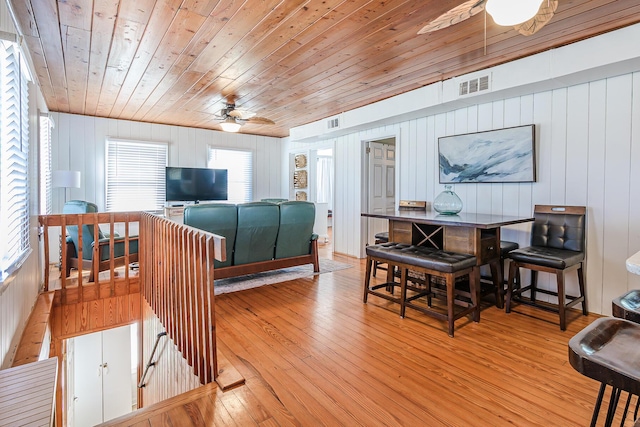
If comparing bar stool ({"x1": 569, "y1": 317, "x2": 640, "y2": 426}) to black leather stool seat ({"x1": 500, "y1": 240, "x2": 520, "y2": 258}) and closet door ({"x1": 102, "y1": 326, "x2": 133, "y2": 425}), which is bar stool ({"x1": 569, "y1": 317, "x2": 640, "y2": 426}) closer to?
black leather stool seat ({"x1": 500, "y1": 240, "x2": 520, "y2": 258})

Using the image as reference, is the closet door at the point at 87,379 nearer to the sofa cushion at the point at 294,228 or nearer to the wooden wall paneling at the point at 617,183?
the sofa cushion at the point at 294,228

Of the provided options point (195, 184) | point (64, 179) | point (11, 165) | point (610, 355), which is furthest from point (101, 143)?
point (610, 355)

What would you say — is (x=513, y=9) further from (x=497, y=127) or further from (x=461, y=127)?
(x=461, y=127)

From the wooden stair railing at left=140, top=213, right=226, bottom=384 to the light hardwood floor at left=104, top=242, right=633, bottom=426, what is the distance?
26 centimetres

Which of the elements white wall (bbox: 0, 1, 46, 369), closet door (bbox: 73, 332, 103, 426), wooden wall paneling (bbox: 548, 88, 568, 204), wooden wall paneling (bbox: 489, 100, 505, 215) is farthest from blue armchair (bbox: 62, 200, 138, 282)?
wooden wall paneling (bbox: 548, 88, 568, 204)

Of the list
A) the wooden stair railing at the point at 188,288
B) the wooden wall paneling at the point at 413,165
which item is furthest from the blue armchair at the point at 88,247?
the wooden wall paneling at the point at 413,165

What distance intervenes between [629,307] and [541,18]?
4.87ft

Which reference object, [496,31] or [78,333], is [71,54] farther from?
[496,31]

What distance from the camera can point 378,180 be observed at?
5734 millimetres

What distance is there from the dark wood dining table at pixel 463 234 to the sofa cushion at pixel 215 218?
5.52 feet

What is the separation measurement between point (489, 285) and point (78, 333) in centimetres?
425

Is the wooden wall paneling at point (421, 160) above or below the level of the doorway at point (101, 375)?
above

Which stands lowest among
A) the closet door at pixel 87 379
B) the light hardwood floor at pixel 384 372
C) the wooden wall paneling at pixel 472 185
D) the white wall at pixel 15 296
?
the closet door at pixel 87 379

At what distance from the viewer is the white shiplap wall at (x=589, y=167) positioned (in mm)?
2824
